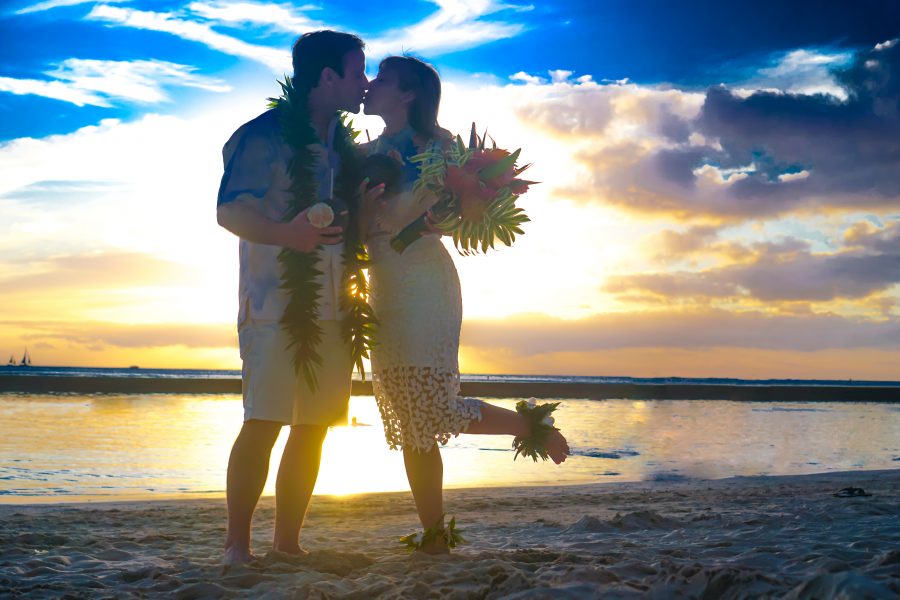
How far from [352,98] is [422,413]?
138 centimetres

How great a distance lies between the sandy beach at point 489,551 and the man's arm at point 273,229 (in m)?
1.27

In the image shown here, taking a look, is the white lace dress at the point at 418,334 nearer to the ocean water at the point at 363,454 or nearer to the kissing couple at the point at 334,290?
the kissing couple at the point at 334,290

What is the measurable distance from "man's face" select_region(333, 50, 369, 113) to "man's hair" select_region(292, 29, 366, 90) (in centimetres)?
2

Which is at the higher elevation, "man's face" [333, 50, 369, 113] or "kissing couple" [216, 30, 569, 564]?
"man's face" [333, 50, 369, 113]

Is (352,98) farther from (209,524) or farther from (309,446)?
(209,524)

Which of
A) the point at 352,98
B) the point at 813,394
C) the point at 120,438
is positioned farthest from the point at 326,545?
the point at 813,394

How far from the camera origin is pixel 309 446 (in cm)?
Result: 323

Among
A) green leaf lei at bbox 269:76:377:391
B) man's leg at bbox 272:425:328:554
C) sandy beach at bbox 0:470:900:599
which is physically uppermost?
green leaf lei at bbox 269:76:377:391

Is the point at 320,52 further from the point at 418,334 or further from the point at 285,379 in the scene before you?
the point at 285,379

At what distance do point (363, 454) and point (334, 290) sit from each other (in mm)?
7242

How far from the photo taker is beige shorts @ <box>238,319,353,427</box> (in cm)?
307

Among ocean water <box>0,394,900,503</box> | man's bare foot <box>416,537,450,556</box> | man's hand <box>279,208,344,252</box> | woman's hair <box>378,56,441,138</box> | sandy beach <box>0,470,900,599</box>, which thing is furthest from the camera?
ocean water <box>0,394,900,503</box>

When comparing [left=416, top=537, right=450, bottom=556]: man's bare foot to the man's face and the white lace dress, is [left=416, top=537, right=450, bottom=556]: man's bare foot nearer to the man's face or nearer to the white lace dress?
the white lace dress

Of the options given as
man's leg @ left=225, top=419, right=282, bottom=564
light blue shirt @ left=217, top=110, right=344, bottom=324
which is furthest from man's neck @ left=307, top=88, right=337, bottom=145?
Result: man's leg @ left=225, top=419, right=282, bottom=564
